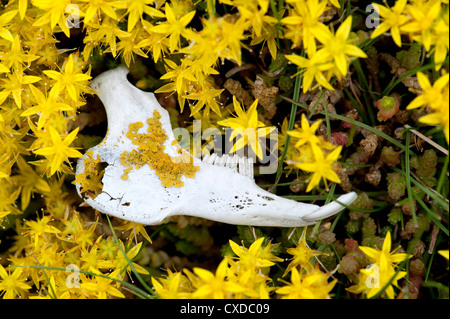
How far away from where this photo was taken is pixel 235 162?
4.88ft

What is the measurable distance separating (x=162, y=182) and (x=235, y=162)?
268 mm

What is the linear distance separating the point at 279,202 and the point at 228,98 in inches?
18.7

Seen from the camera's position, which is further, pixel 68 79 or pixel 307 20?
pixel 68 79

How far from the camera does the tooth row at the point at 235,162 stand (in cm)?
148

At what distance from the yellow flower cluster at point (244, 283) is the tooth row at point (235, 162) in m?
0.25

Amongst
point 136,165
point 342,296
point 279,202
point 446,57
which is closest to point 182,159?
point 136,165

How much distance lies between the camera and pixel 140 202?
4.83ft

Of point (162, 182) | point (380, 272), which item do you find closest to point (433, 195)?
point (380, 272)

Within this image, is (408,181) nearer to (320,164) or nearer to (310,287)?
(320,164)

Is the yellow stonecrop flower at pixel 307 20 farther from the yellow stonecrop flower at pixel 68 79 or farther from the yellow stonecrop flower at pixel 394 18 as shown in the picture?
the yellow stonecrop flower at pixel 68 79

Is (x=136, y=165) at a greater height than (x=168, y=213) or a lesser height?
greater

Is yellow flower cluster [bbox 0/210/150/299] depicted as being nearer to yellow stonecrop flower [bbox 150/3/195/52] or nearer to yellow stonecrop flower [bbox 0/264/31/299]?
yellow stonecrop flower [bbox 0/264/31/299]

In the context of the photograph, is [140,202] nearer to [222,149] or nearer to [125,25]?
[222,149]

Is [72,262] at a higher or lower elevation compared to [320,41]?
lower
